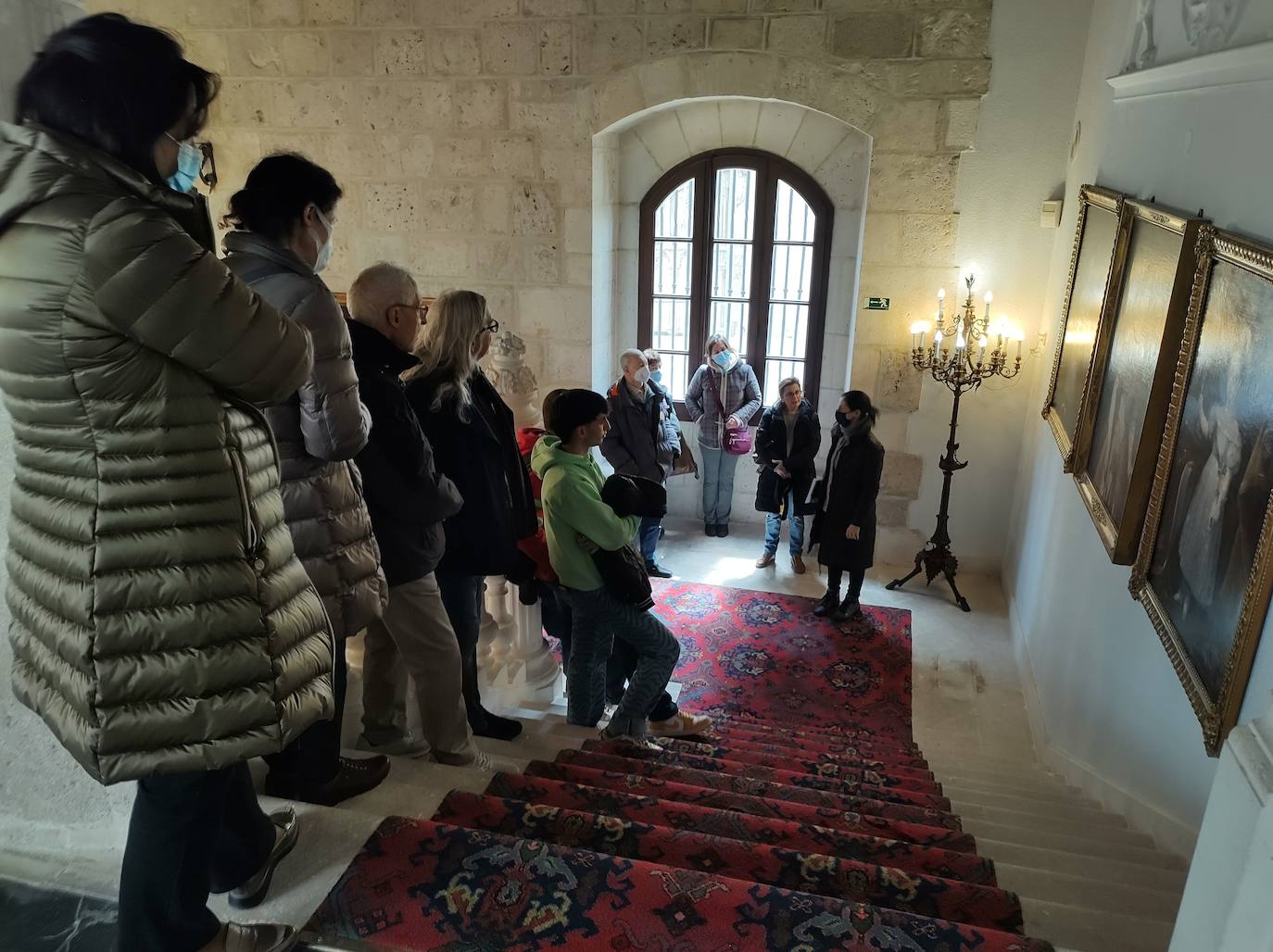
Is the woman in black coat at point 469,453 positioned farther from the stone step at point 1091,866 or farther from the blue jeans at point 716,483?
the blue jeans at point 716,483

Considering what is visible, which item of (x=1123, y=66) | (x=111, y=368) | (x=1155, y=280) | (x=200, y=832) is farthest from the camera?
(x=1123, y=66)

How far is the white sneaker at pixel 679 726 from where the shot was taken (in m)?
3.26

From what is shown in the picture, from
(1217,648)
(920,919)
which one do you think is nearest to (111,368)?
(920,919)

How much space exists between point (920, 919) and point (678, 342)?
524 centimetres

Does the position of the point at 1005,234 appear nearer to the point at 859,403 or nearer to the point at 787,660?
the point at 859,403

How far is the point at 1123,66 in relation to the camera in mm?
3586

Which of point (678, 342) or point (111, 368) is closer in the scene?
point (111, 368)

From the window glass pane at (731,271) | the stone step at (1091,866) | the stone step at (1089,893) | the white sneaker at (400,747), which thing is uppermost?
the window glass pane at (731,271)

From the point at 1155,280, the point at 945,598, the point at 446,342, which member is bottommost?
the point at 945,598

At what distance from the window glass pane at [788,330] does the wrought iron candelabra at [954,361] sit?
995mm

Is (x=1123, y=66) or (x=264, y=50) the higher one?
(x=264, y=50)

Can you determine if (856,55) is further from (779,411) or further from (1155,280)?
(1155,280)

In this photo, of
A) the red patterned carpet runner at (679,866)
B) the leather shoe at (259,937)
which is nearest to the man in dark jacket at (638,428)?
the red patterned carpet runner at (679,866)

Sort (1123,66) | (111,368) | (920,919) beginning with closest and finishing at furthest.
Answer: (111,368) → (920,919) → (1123,66)
